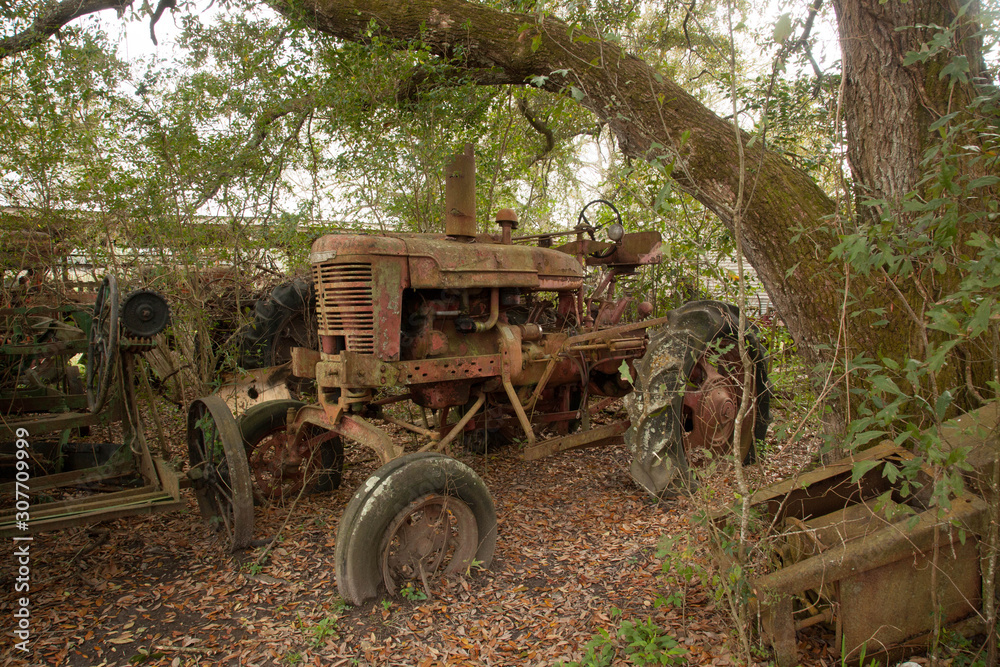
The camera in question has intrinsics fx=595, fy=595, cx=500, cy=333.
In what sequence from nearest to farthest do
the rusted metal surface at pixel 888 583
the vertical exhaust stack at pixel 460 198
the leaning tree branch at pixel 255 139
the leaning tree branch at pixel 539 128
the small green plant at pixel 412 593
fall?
the rusted metal surface at pixel 888 583
the small green plant at pixel 412 593
the vertical exhaust stack at pixel 460 198
the leaning tree branch at pixel 255 139
the leaning tree branch at pixel 539 128

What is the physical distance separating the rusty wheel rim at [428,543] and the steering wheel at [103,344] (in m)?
1.82

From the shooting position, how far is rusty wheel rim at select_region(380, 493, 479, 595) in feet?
9.22

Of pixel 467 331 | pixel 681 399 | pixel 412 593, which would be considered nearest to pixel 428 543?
pixel 412 593

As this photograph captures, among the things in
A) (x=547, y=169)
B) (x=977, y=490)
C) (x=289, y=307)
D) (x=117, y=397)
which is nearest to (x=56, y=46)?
(x=289, y=307)

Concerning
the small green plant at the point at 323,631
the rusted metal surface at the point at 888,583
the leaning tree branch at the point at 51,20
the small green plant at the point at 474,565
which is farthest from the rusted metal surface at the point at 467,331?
the leaning tree branch at the point at 51,20

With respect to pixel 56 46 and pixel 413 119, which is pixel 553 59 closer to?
pixel 413 119

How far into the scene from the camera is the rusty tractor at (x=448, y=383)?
2875 millimetres

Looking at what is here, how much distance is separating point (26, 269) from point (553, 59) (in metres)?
4.70

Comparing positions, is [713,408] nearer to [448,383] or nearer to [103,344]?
[448,383]

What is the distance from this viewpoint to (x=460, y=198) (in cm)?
363

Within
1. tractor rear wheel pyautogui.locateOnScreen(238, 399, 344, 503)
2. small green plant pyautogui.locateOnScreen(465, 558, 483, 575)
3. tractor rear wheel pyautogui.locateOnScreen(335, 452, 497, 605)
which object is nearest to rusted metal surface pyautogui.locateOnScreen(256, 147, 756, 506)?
tractor rear wheel pyautogui.locateOnScreen(335, 452, 497, 605)

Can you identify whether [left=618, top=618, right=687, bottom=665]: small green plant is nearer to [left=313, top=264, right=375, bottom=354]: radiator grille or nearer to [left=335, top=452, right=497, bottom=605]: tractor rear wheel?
[left=335, top=452, right=497, bottom=605]: tractor rear wheel

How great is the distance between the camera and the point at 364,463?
15.8 feet

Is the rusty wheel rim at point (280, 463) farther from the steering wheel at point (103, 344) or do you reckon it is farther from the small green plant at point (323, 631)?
the small green plant at point (323, 631)
